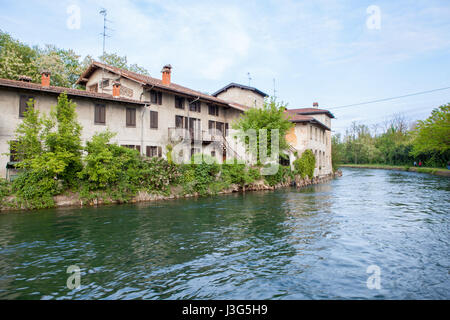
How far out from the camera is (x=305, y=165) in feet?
105

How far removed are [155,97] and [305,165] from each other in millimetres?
17093

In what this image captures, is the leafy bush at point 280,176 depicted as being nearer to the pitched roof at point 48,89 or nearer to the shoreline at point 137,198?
the shoreline at point 137,198

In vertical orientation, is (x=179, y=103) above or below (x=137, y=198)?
above

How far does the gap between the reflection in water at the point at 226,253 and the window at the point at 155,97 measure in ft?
40.1

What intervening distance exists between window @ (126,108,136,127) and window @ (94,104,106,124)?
Result: 5.89 ft

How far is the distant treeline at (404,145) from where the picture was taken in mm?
36156

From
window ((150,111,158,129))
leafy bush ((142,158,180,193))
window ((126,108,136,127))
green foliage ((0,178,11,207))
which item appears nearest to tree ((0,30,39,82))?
window ((126,108,136,127))

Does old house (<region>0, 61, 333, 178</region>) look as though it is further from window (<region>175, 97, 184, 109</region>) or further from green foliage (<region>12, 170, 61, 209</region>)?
green foliage (<region>12, 170, 61, 209</region>)

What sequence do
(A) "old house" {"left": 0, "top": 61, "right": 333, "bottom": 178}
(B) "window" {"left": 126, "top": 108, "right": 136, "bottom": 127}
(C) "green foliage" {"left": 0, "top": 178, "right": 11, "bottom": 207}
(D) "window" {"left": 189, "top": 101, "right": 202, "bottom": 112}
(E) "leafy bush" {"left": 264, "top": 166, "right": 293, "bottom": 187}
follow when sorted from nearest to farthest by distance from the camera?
(C) "green foliage" {"left": 0, "top": 178, "right": 11, "bottom": 207}, (A) "old house" {"left": 0, "top": 61, "right": 333, "bottom": 178}, (B) "window" {"left": 126, "top": 108, "right": 136, "bottom": 127}, (E) "leafy bush" {"left": 264, "top": 166, "right": 293, "bottom": 187}, (D) "window" {"left": 189, "top": 101, "right": 202, "bottom": 112}

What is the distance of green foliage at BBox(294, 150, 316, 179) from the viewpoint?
3148 cm

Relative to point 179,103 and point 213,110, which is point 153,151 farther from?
point 213,110

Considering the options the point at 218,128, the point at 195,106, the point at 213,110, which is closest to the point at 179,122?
the point at 195,106
